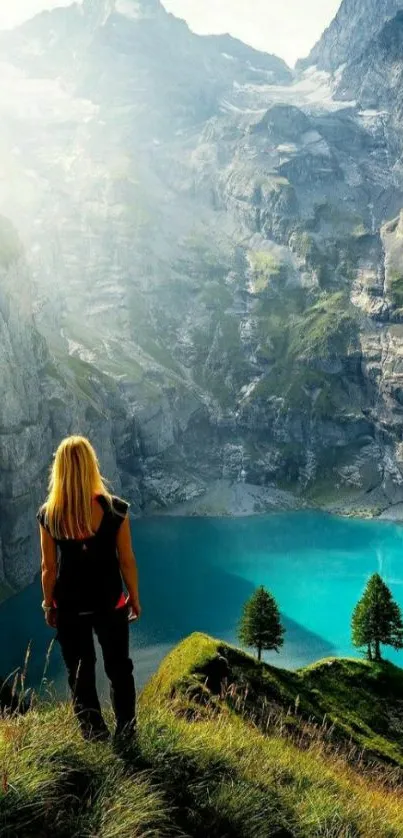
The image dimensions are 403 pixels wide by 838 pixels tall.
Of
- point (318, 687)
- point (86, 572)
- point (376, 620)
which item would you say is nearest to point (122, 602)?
point (86, 572)

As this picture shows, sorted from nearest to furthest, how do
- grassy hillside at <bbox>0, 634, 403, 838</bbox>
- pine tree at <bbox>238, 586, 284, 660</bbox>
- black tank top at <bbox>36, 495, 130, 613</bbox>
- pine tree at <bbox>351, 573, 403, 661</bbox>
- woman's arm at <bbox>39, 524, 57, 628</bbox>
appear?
grassy hillside at <bbox>0, 634, 403, 838</bbox>, black tank top at <bbox>36, 495, 130, 613</bbox>, woman's arm at <bbox>39, 524, 57, 628</bbox>, pine tree at <bbox>351, 573, 403, 661</bbox>, pine tree at <bbox>238, 586, 284, 660</bbox>

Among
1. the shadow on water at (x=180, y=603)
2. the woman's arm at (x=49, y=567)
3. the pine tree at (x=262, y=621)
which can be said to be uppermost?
the woman's arm at (x=49, y=567)

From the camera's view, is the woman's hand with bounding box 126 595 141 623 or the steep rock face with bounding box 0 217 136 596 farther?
the steep rock face with bounding box 0 217 136 596

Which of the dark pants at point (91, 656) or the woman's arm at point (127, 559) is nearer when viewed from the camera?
the dark pants at point (91, 656)

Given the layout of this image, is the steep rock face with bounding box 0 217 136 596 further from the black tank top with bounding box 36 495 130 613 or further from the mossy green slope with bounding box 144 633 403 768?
the black tank top with bounding box 36 495 130 613

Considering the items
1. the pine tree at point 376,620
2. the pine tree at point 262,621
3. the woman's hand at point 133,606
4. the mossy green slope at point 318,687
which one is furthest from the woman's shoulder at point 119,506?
the pine tree at point 262,621

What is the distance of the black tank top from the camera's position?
8873 mm

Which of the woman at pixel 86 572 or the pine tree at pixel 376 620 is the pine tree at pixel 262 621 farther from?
the woman at pixel 86 572

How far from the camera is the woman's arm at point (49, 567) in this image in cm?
898

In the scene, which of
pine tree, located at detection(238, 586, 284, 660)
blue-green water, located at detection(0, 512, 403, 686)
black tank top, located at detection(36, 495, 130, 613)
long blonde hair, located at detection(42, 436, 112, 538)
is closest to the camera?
long blonde hair, located at detection(42, 436, 112, 538)

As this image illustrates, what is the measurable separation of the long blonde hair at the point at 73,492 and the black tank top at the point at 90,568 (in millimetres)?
167

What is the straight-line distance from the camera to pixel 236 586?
133m

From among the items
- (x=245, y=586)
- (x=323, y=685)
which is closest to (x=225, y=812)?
(x=323, y=685)

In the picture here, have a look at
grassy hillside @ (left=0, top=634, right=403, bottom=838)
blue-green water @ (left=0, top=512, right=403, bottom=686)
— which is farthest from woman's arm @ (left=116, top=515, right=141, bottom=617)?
blue-green water @ (left=0, top=512, right=403, bottom=686)
